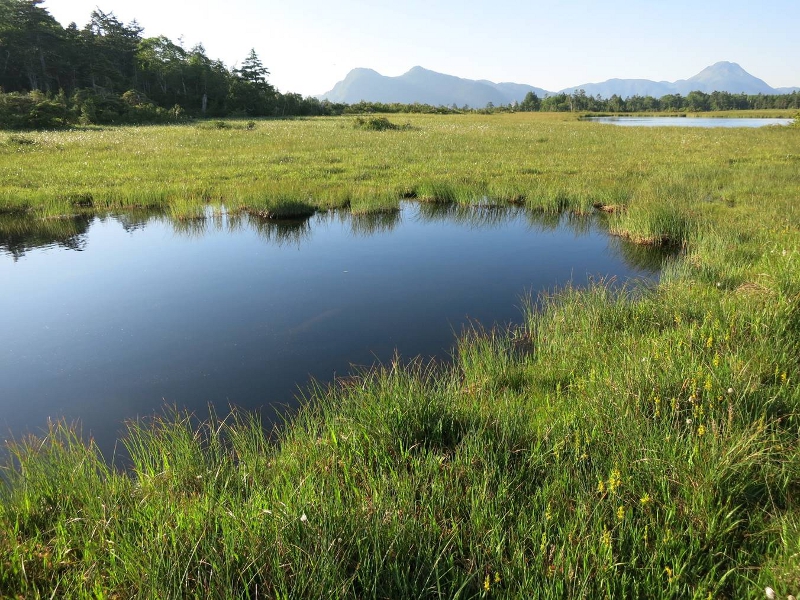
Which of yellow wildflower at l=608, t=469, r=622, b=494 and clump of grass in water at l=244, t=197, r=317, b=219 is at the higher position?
clump of grass in water at l=244, t=197, r=317, b=219

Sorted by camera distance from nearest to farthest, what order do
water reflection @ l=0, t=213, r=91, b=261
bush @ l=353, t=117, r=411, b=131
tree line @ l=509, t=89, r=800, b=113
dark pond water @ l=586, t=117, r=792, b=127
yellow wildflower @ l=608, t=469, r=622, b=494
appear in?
yellow wildflower @ l=608, t=469, r=622, b=494, water reflection @ l=0, t=213, r=91, b=261, bush @ l=353, t=117, r=411, b=131, dark pond water @ l=586, t=117, r=792, b=127, tree line @ l=509, t=89, r=800, b=113

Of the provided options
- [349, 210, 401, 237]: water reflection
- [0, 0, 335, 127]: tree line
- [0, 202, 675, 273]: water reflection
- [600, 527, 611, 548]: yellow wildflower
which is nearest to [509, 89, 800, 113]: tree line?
[0, 0, 335, 127]: tree line

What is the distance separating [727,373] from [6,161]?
79.7 ft

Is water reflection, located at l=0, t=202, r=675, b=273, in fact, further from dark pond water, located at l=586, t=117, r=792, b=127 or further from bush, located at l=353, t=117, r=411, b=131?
dark pond water, located at l=586, t=117, r=792, b=127

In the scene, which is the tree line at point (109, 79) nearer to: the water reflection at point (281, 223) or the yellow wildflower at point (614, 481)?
the water reflection at point (281, 223)

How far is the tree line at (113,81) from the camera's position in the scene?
130 feet

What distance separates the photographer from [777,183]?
46.9 ft

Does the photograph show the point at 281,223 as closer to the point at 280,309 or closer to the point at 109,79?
the point at 280,309

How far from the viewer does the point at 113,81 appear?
56000mm

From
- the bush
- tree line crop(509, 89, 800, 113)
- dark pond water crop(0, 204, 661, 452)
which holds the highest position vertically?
tree line crop(509, 89, 800, 113)

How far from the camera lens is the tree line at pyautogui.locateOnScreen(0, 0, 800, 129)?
39562mm

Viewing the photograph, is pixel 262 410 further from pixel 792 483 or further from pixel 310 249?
pixel 310 249

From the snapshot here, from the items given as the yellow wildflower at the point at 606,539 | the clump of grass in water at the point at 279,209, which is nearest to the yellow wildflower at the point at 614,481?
the yellow wildflower at the point at 606,539

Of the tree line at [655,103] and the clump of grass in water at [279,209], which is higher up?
the tree line at [655,103]
